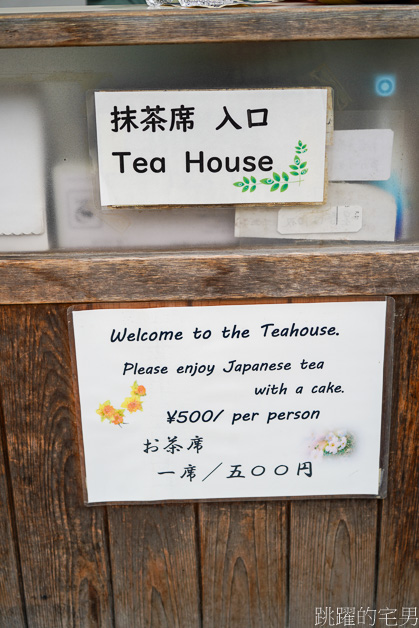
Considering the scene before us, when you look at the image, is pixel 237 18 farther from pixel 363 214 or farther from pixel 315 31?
pixel 363 214

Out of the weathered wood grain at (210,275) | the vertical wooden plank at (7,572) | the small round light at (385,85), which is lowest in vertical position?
the vertical wooden plank at (7,572)

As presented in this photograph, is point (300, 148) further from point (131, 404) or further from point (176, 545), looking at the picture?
point (176, 545)

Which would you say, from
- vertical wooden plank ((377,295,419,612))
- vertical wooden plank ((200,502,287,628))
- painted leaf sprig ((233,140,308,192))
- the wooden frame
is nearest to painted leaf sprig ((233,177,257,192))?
painted leaf sprig ((233,140,308,192))

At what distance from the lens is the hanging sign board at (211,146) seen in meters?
0.99

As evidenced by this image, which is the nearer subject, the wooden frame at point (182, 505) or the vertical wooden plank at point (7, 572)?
the wooden frame at point (182, 505)

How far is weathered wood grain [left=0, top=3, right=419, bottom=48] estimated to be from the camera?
0.94m

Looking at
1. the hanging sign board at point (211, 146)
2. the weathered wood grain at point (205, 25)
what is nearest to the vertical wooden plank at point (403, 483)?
the hanging sign board at point (211, 146)

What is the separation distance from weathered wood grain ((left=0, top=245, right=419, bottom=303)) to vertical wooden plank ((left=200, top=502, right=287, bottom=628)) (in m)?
0.48

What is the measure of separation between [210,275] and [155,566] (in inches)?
26.0

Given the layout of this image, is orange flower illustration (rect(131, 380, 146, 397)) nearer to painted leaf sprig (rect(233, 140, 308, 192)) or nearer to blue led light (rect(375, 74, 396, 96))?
painted leaf sprig (rect(233, 140, 308, 192))

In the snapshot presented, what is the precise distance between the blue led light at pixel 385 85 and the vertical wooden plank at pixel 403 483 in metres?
0.39

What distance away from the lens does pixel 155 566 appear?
1.21 meters

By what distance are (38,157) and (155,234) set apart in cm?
26

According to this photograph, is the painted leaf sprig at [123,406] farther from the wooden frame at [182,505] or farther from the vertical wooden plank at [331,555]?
the vertical wooden plank at [331,555]
